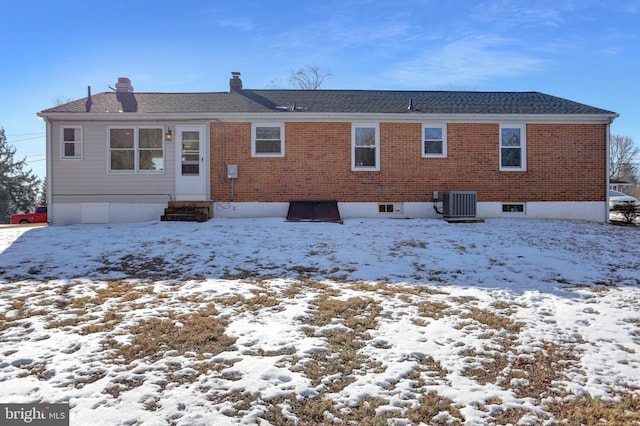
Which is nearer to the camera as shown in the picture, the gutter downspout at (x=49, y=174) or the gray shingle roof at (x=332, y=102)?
the gutter downspout at (x=49, y=174)

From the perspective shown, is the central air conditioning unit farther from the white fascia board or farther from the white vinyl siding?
the white vinyl siding

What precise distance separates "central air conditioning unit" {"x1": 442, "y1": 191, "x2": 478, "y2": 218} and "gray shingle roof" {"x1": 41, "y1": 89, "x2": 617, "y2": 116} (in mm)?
2903

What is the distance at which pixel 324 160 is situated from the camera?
12492 mm

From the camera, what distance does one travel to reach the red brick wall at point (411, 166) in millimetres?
12406

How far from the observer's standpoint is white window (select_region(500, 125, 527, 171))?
1273 cm

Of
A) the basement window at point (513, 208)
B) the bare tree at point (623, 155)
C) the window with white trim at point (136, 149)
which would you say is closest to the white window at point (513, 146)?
the basement window at point (513, 208)

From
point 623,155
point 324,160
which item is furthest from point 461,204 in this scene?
point 623,155

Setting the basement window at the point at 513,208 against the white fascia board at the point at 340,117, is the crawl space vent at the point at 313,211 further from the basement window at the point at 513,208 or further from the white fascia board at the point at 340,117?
the basement window at the point at 513,208

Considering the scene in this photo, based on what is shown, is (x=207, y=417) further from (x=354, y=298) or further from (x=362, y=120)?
(x=362, y=120)

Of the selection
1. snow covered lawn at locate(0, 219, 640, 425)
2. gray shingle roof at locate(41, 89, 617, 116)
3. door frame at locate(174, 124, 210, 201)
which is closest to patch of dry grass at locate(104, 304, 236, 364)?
snow covered lawn at locate(0, 219, 640, 425)

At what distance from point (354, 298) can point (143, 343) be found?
2.71m

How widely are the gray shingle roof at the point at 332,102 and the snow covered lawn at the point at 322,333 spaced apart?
619cm

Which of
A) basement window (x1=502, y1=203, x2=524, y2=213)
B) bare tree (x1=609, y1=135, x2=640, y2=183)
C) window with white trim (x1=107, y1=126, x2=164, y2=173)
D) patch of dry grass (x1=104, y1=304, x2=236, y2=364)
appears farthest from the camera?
bare tree (x1=609, y1=135, x2=640, y2=183)

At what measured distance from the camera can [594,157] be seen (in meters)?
12.7
